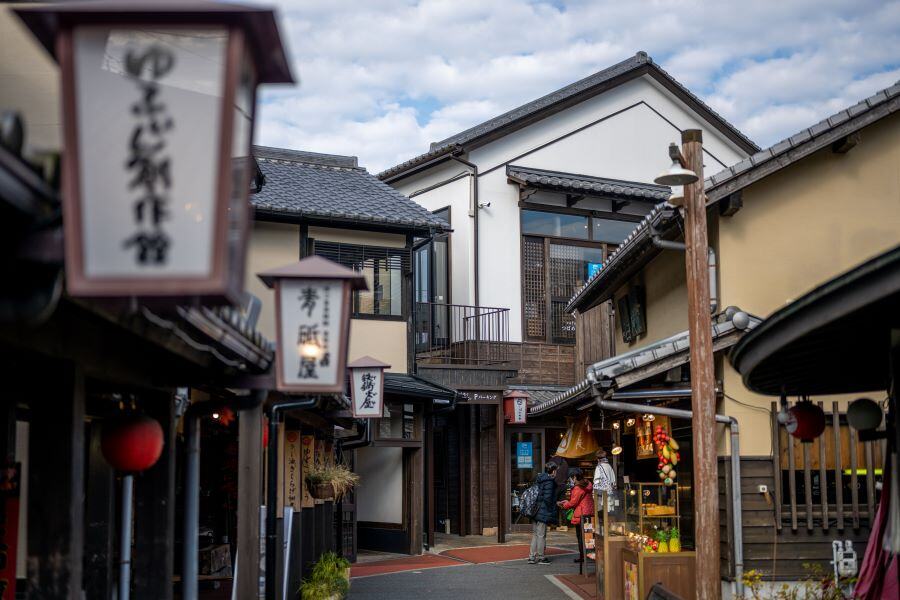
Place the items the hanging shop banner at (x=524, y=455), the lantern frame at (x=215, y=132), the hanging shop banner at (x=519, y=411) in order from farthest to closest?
the hanging shop banner at (x=524, y=455) < the hanging shop banner at (x=519, y=411) < the lantern frame at (x=215, y=132)

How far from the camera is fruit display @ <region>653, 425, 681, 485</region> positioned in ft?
48.4

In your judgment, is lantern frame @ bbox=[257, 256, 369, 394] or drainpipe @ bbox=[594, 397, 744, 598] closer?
lantern frame @ bbox=[257, 256, 369, 394]

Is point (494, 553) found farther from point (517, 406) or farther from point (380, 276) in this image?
point (380, 276)

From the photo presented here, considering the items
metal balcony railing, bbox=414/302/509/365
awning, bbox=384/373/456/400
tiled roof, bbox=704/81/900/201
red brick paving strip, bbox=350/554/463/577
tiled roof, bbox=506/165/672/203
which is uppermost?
tiled roof, bbox=506/165/672/203

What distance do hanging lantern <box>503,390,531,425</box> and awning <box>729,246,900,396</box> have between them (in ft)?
54.2

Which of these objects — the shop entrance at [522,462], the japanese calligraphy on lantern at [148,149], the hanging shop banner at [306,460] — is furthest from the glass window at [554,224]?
the japanese calligraphy on lantern at [148,149]

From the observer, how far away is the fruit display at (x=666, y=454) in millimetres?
14742

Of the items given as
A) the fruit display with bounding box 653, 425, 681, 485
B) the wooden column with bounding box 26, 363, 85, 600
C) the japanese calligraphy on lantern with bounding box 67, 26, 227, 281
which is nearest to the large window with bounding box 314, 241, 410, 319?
the fruit display with bounding box 653, 425, 681, 485

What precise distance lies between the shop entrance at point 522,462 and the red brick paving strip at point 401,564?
18.3 feet

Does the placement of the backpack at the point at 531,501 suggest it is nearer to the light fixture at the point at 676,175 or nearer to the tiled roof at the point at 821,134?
the tiled roof at the point at 821,134

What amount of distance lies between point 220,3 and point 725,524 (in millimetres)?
11522

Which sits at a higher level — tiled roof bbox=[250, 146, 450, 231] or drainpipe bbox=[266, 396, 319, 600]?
tiled roof bbox=[250, 146, 450, 231]

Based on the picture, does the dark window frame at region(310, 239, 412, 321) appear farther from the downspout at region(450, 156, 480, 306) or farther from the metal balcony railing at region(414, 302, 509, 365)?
the downspout at region(450, 156, 480, 306)

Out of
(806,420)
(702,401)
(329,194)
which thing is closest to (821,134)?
(702,401)
